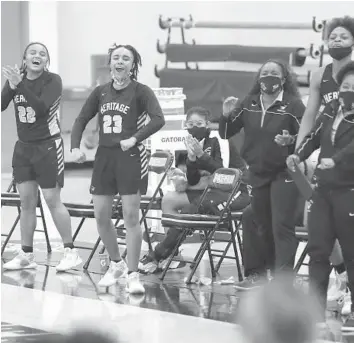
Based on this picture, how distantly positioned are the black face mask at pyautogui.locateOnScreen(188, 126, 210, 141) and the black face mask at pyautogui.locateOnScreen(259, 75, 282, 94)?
3.19ft

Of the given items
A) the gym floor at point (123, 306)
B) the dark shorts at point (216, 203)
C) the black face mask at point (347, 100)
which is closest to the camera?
the black face mask at point (347, 100)

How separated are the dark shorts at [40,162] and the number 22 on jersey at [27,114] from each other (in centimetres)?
18

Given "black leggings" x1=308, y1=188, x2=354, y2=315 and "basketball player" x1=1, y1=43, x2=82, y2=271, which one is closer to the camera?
"black leggings" x1=308, y1=188, x2=354, y2=315

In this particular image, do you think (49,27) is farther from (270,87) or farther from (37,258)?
(270,87)

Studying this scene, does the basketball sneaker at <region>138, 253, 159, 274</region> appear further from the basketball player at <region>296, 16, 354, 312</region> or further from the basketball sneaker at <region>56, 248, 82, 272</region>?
the basketball player at <region>296, 16, 354, 312</region>

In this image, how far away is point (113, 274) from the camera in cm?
607

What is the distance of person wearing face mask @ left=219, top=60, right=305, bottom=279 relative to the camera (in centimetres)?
541

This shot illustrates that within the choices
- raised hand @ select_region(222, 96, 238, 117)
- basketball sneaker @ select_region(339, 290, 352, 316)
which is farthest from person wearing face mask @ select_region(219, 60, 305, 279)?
basketball sneaker @ select_region(339, 290, 352, 316)

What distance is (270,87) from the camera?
5.42m

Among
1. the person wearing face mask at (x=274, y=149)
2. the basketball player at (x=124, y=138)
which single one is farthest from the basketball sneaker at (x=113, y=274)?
the person wearing face mask at (x=274, y=149)

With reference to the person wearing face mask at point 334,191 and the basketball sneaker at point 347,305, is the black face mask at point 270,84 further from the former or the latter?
the basketball sneaker at point 347,305

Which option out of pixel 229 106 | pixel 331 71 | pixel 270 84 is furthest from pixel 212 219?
pixel 331 71

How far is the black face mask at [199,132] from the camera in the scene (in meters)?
6.34

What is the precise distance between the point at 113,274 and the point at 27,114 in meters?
1.28
